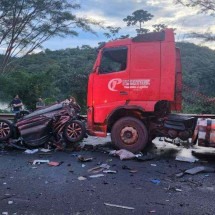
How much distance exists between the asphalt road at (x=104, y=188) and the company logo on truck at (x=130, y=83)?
1.70 m

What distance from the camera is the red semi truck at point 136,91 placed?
743cm

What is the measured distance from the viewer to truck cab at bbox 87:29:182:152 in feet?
24.3

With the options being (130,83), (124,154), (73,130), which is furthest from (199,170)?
(73,130)

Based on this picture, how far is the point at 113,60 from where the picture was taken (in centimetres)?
773

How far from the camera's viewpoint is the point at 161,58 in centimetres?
740

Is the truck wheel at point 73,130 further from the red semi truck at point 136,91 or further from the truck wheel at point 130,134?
the truck wheel at point 130,134

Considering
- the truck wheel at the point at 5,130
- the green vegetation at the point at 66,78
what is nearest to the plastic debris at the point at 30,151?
the truck wheel at the point at 5,130

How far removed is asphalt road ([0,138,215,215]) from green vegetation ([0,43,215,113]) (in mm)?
4230

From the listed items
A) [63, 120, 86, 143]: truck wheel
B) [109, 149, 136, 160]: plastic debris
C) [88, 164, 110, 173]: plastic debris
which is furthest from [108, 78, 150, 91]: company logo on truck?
[88, 164, 110, 173]: plastic debris

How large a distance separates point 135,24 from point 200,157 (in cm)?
2776

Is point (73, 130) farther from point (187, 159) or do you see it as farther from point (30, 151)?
point (187, 159)

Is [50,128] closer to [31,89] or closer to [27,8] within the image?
[31,89]

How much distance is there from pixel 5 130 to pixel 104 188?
423 centimetres

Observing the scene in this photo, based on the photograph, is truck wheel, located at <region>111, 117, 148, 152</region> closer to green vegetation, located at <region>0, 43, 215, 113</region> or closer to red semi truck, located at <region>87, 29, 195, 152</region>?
red semi truck, located at <region>87, 29, 195, 152</region>
